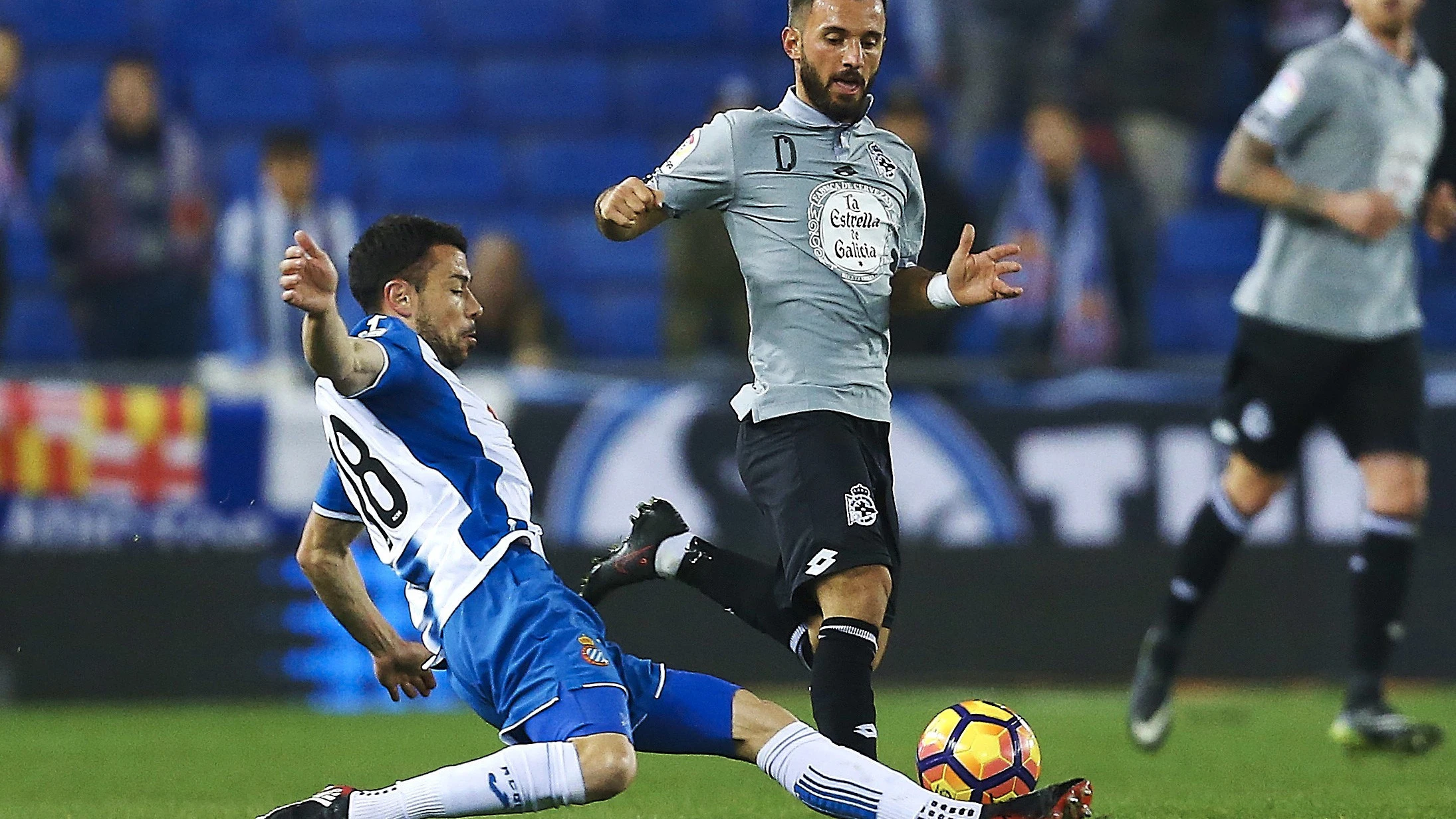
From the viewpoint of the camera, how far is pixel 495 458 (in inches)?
172

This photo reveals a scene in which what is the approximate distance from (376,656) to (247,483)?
4.30 metres

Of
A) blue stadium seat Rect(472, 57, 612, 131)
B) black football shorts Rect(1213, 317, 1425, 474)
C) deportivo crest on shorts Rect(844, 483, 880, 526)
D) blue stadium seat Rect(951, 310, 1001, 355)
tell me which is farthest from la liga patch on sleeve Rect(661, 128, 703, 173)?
blue stadium seat Rect(472, 57, 612, 131)

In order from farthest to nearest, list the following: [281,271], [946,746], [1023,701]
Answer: [1023,701] → [946,746] → [281,271]

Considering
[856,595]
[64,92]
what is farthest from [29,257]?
[856,595]

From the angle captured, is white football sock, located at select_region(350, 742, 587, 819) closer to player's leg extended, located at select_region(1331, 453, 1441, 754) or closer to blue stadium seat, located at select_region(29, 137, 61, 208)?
player's leg extended, located at select_region(1331, 453, 1441, 754)

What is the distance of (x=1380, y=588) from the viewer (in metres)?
6.39

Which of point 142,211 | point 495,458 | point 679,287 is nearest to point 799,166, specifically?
point 495,458

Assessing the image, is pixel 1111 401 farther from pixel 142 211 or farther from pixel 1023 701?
pixel 142 211

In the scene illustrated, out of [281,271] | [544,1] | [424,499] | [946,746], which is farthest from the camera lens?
[544,1]

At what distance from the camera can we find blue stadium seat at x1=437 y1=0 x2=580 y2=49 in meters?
12.9

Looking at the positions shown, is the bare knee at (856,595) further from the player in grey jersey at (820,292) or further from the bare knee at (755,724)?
the bare knee at (755,724)

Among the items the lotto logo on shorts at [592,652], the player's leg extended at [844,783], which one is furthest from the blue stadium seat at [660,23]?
the lotto logo on shorts at [592,652]

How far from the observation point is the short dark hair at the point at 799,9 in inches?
186

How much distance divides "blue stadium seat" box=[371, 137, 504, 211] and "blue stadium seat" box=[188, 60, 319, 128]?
684 mm
